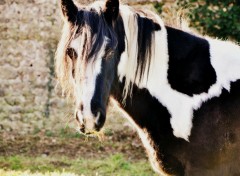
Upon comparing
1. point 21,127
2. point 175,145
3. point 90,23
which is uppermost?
point 90,23

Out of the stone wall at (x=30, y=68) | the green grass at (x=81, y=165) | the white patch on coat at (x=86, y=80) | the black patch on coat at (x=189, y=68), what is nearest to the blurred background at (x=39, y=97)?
the stone wall at (x=30, y=68)

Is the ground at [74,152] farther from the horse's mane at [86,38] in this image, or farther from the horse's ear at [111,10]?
the horse's ear at [111,10]

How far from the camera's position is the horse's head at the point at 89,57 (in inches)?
105

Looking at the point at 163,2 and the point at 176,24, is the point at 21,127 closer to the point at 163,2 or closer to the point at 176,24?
the point at 163,2

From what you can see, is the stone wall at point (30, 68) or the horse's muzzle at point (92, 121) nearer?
the horse's muzzle at point (92, 121)

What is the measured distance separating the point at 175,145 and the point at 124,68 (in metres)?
0.62

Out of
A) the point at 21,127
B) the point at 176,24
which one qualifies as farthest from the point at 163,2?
the point at 176,24

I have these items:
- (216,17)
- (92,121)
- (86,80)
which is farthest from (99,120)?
(216,17)

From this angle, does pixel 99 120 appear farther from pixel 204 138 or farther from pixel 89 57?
pixel 204 138

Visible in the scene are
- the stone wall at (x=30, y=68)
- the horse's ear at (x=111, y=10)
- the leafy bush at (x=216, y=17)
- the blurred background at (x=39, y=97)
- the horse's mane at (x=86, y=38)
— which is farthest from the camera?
the stone wall at (x=30, y=68)

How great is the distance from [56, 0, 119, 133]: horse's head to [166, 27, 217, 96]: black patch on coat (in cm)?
46

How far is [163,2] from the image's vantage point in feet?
27.1

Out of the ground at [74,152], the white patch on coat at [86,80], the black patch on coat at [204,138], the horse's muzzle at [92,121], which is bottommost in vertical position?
the ground at [74,152]

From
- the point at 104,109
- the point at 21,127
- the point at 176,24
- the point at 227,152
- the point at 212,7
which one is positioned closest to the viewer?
the point at 104,109
